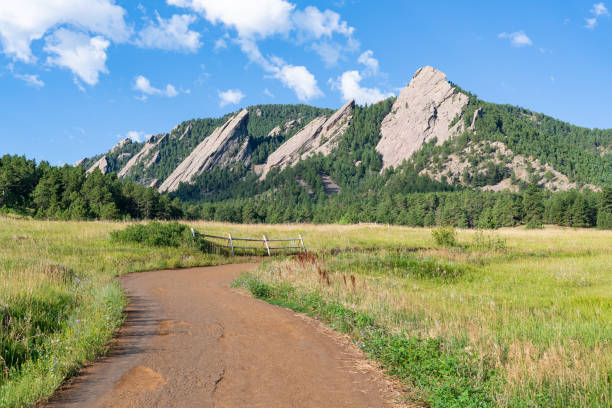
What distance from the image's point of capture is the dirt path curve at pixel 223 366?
495cm

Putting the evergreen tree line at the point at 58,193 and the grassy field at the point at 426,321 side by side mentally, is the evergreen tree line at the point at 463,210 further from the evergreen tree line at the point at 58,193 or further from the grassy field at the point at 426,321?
the evergreen tree line at the point at 58,193

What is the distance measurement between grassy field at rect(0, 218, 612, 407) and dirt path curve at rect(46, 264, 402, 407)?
0.46 metres

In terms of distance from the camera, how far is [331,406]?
4.85 meters

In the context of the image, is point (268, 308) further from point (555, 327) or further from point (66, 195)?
point (66, 195)

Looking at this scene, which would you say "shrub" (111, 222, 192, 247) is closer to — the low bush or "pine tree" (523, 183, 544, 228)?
the low bush

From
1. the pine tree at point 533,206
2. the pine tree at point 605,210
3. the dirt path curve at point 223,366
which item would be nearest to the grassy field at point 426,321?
the dirt path curve at point 223,366

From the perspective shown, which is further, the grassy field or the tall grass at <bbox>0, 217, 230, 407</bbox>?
the tall grass at <bbox>0, 217, 230, 407</bbox>

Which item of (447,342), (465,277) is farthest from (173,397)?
(465,277)

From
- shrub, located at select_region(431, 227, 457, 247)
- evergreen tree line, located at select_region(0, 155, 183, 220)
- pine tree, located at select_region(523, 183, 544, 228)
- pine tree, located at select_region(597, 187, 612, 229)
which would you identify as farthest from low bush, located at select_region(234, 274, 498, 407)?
pine tree, located at select_region(523, 183, 544, 228)

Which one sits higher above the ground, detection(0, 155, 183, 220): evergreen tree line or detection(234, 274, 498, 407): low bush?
detection(0, 155, 183, 220): evergreen tree line

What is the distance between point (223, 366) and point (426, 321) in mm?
4019

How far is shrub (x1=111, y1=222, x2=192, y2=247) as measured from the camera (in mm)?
23484

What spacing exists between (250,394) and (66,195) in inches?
3218

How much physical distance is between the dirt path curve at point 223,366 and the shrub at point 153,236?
551 inches
